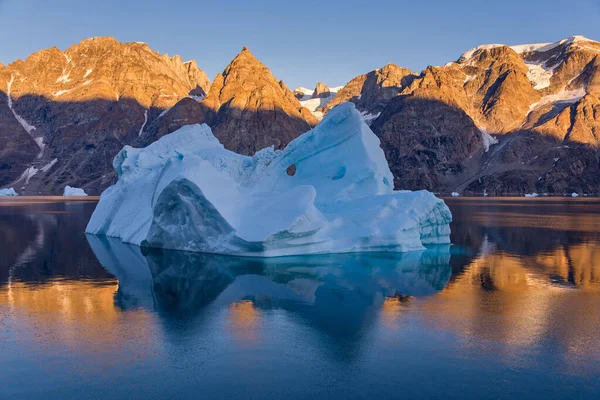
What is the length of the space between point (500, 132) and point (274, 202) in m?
170

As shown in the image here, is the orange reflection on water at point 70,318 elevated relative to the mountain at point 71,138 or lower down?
lower down

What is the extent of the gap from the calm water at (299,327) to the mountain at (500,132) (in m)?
130

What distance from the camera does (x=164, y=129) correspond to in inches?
6762

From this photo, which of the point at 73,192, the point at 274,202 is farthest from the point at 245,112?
the point at 274,202

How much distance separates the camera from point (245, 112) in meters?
170

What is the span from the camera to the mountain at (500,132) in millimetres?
146625

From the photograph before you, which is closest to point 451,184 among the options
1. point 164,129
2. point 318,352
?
point 164,129

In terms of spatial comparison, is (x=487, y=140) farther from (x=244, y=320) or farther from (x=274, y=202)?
(x=244, y=320)

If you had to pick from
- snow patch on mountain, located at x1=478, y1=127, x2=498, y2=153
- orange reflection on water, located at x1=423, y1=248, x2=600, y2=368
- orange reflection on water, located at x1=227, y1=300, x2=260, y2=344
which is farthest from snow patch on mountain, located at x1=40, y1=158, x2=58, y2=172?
orange reflection on water, located at x1=227, y1=300, x2=260, y2=344

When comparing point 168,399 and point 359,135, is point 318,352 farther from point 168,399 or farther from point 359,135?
point 359,135

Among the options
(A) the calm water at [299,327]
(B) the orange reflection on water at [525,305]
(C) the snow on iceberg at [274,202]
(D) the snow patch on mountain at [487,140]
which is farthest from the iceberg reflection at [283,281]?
(D) the snow patch on mountain at [487,140]

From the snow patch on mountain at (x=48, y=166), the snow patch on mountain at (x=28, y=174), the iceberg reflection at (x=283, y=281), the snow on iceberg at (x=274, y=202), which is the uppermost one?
the snow patch on mountain at (x=48, y=166)

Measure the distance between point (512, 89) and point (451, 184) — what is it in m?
52.3

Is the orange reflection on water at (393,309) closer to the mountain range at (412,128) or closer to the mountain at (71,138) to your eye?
the mountain range at (412,128)
